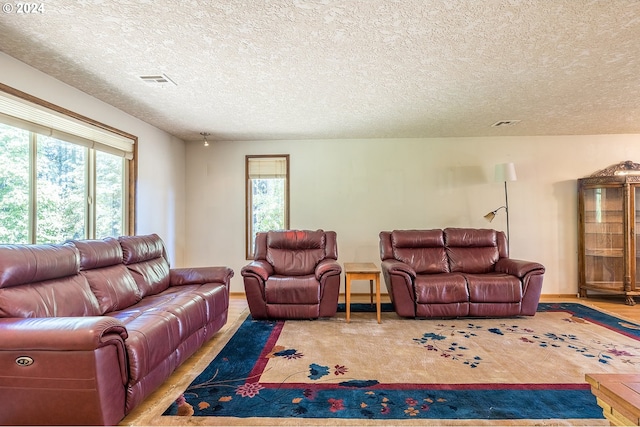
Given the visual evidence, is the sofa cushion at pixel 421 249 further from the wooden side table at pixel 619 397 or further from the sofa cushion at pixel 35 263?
the sofa cushion at pixel 35 263

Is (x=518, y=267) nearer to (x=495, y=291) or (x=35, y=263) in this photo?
(x=495, y=291)

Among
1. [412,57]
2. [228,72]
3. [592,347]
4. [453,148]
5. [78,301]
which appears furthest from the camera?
[453,148]

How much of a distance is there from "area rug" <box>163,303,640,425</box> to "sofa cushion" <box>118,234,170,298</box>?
905mm

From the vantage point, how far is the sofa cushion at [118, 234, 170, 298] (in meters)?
2.90

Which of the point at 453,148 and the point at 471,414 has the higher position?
the point at 453,148

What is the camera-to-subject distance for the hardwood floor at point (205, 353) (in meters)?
1.88

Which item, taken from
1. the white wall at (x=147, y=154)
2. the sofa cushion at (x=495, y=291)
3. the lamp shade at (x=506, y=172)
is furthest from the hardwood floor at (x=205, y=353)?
the lamp shade at (x=506, y=172)

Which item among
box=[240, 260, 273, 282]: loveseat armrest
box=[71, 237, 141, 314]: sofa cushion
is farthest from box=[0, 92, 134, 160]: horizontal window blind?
box=[240, 260, 273, 282]: loveseat armrest

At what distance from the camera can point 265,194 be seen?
16.4 feet

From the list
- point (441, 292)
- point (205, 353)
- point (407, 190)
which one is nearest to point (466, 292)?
point (441, 292)

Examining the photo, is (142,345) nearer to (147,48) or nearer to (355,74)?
(147,48)

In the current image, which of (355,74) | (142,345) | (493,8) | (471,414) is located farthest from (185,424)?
(493,8)

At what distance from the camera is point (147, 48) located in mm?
2215

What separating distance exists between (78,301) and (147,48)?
184 cm
